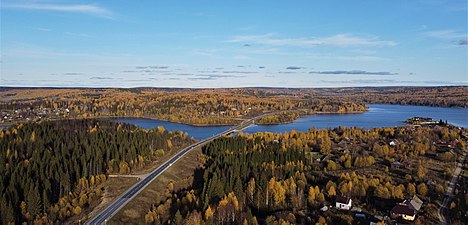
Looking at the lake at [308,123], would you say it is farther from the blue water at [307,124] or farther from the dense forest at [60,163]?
the dense forest at [60,163]

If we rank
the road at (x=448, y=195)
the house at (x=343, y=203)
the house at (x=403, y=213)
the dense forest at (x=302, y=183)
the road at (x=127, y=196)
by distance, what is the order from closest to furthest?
the house at (x=403, y=213)
the road at (x=127, y=196)
the road at (x=448, y=195)
the dense forest at (x=302, y=183)
the house at (x=343, y=203)

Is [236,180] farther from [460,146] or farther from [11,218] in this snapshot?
[460,146]

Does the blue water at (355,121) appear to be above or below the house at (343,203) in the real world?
below

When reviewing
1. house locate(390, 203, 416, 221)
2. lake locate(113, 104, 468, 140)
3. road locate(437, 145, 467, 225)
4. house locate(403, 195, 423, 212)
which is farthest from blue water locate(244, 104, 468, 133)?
house locate(390, 203, 416, 221)

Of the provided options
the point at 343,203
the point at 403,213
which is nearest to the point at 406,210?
the point at 403,213

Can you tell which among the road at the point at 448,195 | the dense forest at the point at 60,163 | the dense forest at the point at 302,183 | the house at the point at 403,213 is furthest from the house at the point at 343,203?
the dense forest at the point at 60,163

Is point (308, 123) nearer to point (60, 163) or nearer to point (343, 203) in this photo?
point (60, 163)

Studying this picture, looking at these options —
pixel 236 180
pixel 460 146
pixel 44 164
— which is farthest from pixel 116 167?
pixel 460 146

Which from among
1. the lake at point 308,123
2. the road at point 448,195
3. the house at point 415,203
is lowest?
the lake at point 308,123

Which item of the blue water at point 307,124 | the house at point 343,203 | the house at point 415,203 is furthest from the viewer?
→ the blue water at point 307,124
